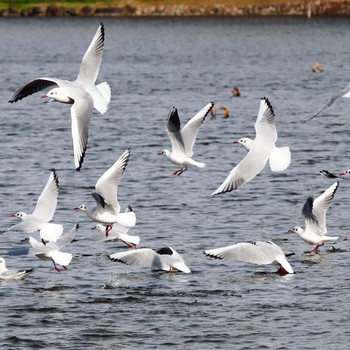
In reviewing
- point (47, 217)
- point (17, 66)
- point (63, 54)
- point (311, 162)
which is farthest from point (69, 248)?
point (63, 54)

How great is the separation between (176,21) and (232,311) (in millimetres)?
137397

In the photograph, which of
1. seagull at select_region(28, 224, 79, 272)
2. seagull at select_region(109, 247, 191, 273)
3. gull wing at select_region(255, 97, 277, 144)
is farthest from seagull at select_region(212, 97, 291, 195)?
seagull at select_region(28, 224, 79, 272)

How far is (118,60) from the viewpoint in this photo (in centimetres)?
8369

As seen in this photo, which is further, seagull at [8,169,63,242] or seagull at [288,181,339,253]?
seagull at [288,181,339,253]

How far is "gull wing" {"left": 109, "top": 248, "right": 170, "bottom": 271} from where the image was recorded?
18.1m

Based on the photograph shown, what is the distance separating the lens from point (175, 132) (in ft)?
62.4

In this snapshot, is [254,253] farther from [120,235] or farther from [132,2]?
[132,2]

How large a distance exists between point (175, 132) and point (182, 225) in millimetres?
4206

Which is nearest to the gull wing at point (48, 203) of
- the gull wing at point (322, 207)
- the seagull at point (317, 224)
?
the seagull at point (317, 224)

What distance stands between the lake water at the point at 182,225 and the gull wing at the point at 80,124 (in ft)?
7.44

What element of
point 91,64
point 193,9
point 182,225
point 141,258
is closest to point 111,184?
point 141,258

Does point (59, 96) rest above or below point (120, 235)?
above

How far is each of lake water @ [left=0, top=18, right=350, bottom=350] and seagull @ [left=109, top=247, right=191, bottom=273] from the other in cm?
22

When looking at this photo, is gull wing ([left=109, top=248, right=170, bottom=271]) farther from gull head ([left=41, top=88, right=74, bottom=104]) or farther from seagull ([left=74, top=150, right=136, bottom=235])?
gull head ([left=41, top=88, right=74, bottom=104])
